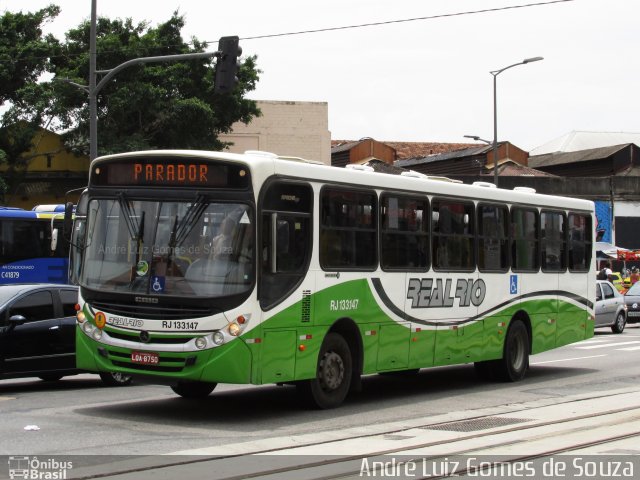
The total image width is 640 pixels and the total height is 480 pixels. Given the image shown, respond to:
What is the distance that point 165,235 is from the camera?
11.6m

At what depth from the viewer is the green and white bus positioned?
11.4 m

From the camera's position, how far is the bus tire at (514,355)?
1697 cm

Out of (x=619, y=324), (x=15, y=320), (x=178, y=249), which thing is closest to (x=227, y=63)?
(x=15, y=320)

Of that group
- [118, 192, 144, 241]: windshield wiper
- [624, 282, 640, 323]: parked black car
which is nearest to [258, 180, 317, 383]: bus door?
[118, 192, 144, 241]: windshield wiper

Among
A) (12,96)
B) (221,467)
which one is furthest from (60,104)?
(221,467)

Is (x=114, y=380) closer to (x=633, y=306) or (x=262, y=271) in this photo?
(x=262, y=271)

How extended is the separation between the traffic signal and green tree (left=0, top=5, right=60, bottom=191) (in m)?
21.0

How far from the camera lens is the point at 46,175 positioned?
46688mm

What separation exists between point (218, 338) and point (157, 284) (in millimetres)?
931

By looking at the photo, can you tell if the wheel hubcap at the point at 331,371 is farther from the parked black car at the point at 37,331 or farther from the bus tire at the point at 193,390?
the parked black car at the point at 37,331

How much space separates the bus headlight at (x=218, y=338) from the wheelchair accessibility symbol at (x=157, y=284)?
2.59ft

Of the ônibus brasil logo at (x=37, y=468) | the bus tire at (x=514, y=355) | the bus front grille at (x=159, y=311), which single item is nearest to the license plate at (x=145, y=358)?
the bus front grille at (x=159, y=311)

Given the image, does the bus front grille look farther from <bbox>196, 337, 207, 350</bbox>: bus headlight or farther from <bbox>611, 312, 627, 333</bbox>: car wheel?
<bbox>611, 312, 627, 333</bbox>: car wheel

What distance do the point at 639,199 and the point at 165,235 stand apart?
50279 mm
